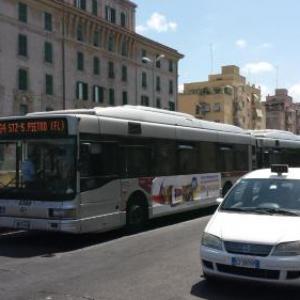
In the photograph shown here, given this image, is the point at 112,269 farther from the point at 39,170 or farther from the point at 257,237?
the point at 39,170

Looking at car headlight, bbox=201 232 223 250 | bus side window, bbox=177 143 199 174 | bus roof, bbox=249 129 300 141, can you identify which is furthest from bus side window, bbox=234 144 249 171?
car headlight, bbox=201 232 223 250

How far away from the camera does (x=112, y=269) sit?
909cm

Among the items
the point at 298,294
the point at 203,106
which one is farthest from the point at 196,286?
the point at 203,106

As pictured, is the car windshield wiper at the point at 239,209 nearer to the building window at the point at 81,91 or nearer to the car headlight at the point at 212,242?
the car headlight at the point at 212,242

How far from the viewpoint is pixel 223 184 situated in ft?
60.4

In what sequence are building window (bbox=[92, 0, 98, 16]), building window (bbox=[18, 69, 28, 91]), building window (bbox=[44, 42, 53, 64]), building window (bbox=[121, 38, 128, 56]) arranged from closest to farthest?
building window (bbox=[18, 69, 28, 91])
building window (bbox=[44, 42, 53, 64])
building window (bbox=[92, 0, 98, 16])
building window (bbox=[121, 38, 128, 56])

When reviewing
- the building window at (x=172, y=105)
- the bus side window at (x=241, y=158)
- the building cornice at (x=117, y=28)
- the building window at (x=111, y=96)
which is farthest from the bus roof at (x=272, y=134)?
the building window at (x=172, y=105)

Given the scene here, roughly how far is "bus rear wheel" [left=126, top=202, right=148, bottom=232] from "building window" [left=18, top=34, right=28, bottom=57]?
44.0m

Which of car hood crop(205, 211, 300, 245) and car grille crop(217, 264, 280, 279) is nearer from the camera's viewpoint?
car grille crop(217, 264, 280, 279)

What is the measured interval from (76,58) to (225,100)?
50.7m

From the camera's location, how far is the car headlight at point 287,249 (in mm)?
6760

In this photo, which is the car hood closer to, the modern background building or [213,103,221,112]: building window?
[213,103,221,112]: building window

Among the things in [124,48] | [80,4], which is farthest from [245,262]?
[124,48]

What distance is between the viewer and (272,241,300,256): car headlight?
676cm
